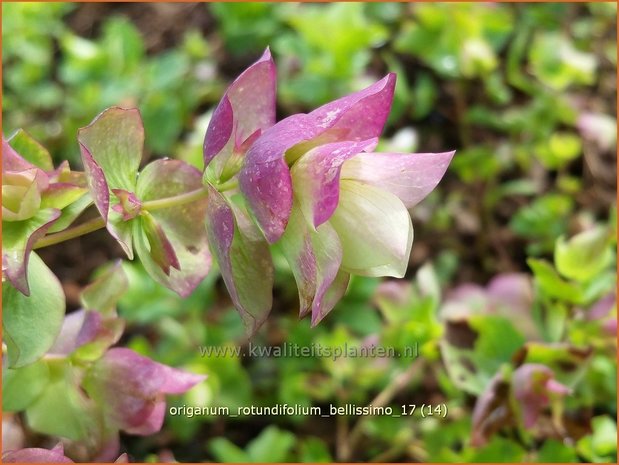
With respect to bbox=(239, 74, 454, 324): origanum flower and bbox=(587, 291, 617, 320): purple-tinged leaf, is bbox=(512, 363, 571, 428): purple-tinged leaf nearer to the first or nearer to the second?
bbox=(587, 291, 617, 320): purple-tinged leaf

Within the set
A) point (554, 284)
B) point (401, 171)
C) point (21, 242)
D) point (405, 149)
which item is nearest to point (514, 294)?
point (554, 284)

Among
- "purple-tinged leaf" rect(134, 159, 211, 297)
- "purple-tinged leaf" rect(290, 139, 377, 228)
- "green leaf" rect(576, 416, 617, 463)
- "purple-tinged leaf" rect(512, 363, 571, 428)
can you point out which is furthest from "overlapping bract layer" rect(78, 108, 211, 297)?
"green leaf" rect(576, 416, 617, 463)

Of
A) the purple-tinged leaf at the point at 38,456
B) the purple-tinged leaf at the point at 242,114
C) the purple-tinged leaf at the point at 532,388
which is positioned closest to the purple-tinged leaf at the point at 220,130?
the purple-tinged leaf at the point at 242,114

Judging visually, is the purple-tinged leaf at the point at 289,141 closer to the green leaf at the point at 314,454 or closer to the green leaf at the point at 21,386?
the green leaf at the point at 21,386

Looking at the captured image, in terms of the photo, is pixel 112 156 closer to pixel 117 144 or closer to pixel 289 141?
pixel 117 144

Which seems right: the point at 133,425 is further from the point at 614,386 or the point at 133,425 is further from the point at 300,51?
the point at 300,51

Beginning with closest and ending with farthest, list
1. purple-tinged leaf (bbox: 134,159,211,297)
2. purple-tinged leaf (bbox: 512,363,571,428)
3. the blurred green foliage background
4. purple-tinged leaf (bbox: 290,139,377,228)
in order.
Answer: purple-tinged leaf (bbox: 290,139,377,228), purple-tinged leaf (bbox: 134,159,211,297), purple-tinged leaf (bbox: 512,363,571,428), the blurred green foliage background
